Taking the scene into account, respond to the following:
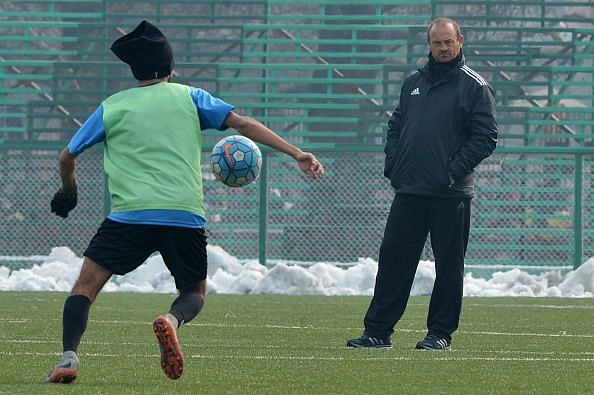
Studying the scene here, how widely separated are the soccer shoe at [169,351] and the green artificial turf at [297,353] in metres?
0.12

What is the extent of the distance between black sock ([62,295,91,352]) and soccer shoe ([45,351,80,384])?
0.08m

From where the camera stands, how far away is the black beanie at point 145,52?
672 centimetres

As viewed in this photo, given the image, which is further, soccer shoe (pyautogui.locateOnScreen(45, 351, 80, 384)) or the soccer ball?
the soccer ball

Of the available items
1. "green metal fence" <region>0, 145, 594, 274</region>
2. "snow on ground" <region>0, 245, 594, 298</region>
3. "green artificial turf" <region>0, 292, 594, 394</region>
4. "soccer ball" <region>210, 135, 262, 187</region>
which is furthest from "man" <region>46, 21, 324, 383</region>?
"green metal fence" <region>0, 145, 594, 274</region>

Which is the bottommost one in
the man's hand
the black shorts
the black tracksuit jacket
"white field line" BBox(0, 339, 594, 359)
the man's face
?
"white field line" BBox(0, 339, 594, 359)

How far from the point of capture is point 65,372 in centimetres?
647

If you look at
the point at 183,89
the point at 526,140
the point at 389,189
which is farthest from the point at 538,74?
the point at 183,89

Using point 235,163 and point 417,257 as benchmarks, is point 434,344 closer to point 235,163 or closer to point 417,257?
point 417,257

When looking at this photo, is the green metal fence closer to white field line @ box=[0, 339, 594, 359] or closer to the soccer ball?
white field line @ box=[0, 339, 594, 359]

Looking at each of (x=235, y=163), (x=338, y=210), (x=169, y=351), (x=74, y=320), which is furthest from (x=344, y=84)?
(x=169, y=351)

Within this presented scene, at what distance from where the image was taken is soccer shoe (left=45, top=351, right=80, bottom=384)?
255 inches

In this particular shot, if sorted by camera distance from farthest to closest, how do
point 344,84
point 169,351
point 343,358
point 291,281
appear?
point 344,84, point 291,281, point 343,358, point 169,351

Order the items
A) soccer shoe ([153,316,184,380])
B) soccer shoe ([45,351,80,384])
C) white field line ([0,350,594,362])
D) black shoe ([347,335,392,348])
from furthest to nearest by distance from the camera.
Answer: black shoe ([347,335,392,348]) → white field line ([0,350,594,362]) → soccer shoe ([45,351,80,384]) → soccer shoe ([153,316,184,380])

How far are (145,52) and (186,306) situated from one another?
112 cm
